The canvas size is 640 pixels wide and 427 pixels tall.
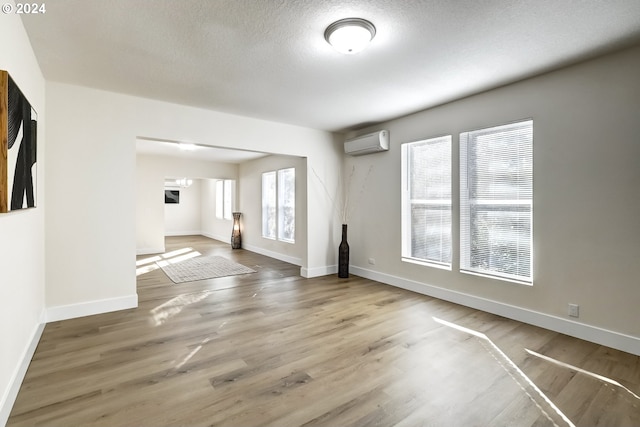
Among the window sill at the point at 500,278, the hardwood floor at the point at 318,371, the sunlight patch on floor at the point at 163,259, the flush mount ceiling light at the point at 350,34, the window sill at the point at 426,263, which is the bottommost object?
the hardwood floor at the point at 318,371

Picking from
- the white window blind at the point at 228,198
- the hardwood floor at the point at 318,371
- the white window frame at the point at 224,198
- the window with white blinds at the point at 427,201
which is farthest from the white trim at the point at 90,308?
the white window blind at the point at 228,198

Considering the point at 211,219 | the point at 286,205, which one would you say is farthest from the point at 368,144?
the point at 211,219

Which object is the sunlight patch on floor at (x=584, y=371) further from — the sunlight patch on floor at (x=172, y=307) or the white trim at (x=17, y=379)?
the white trim at (x=17, y=379)

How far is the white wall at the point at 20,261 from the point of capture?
178 cm

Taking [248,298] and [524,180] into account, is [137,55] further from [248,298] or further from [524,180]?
[524,180]

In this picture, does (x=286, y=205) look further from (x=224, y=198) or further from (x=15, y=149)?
(x=15, y=149)

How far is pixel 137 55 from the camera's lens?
104 inches

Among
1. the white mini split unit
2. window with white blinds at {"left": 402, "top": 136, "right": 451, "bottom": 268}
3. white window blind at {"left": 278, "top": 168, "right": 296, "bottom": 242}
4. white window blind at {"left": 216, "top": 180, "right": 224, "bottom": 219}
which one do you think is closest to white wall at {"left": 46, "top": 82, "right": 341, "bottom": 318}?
the white mini split unit

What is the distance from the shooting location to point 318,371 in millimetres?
2244

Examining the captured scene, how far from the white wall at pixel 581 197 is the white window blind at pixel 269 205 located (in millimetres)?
4710

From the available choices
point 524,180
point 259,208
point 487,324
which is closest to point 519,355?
point 487,324

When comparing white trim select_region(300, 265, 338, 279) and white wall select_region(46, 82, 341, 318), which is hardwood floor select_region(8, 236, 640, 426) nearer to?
white wall select_region(46, 82, 341, 318)

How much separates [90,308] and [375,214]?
3933 millimetres

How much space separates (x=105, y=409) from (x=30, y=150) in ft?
6.61
